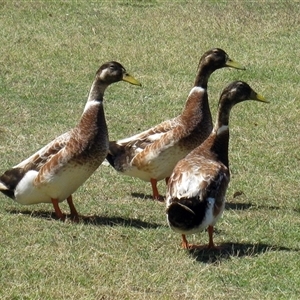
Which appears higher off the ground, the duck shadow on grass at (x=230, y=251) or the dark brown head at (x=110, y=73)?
the dark brown head at (x=110, y=73)

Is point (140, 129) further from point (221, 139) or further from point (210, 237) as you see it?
point (210, 237)

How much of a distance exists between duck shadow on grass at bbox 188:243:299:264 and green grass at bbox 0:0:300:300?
0.02m

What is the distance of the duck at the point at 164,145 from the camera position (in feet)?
26.2

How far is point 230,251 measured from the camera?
21.7 feet

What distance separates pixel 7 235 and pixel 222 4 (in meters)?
10.6

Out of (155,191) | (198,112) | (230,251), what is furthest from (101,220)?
(198,112)

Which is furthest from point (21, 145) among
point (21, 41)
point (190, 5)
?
point (190, 5)

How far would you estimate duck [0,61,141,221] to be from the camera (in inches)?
287

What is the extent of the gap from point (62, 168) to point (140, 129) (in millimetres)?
3096

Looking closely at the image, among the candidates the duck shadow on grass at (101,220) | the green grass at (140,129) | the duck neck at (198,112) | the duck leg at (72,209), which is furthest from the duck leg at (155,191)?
the duck leg at (72,209)

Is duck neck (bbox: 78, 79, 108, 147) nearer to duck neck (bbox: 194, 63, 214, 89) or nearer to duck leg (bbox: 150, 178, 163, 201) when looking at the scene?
duck leg (bbox: 150, 178, 163, 201)

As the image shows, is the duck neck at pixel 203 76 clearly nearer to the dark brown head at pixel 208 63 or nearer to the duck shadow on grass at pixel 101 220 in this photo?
the dark brown head at pixel 208 63

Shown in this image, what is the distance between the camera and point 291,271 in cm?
624

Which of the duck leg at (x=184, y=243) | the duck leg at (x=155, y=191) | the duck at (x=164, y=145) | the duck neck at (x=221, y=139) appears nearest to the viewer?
the duck leg at (x=184, y=243)
